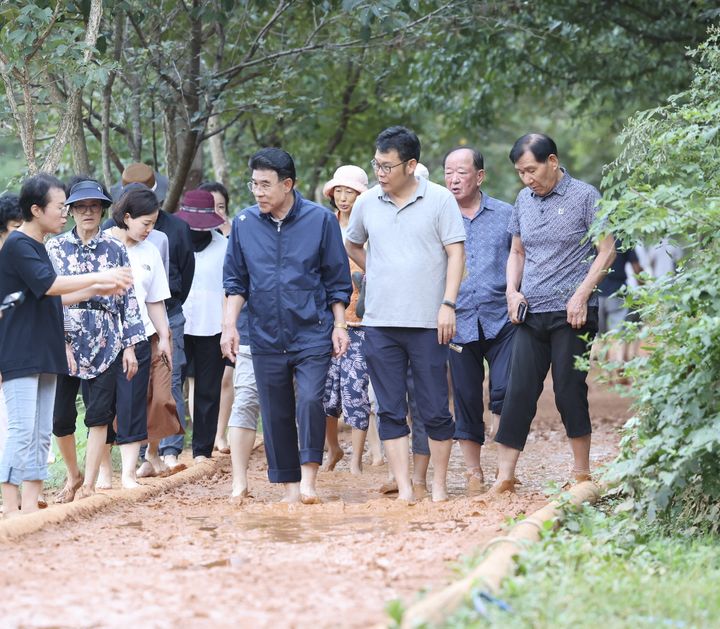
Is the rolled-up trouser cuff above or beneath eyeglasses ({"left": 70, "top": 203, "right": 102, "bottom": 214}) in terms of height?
beneath

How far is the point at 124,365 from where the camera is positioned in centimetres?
861

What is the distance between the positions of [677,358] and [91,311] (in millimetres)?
3886

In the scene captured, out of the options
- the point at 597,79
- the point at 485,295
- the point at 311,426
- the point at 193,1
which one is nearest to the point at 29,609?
the point at 311,426

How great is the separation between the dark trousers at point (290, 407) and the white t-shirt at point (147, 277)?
4.41ft

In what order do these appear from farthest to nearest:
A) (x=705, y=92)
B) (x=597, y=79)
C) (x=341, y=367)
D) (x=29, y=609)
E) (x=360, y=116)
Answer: (x=360, y=116) → (x=597, y=79) → (x=341, y=367) → (x=705, y=92) → (x=29, y=609)

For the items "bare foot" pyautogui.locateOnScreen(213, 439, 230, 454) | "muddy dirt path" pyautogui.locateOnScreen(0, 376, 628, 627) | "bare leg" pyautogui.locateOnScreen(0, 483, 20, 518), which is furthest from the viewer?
"bare foot" pyautogui.locateOnScreen(213, 439, 230, 454)

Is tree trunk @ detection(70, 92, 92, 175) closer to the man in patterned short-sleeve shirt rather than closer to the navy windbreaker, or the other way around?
the navy windbreaker

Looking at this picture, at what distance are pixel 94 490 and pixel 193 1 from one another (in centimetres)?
533

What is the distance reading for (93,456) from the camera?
8555 mm

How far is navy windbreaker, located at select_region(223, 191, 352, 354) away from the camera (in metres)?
8.05

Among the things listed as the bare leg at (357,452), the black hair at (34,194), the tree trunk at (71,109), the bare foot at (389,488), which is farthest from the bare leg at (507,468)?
the tree trunk at (71,109)

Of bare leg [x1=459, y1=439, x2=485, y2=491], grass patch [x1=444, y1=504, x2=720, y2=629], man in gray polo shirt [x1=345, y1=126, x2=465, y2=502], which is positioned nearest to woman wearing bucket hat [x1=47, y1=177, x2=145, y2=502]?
man in gray polo shirt [x1=345, y1=126, x2=465, y2=502]

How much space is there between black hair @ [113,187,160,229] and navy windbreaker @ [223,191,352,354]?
1112 millimetres

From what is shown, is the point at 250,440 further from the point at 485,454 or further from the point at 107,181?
the point at 107,181
